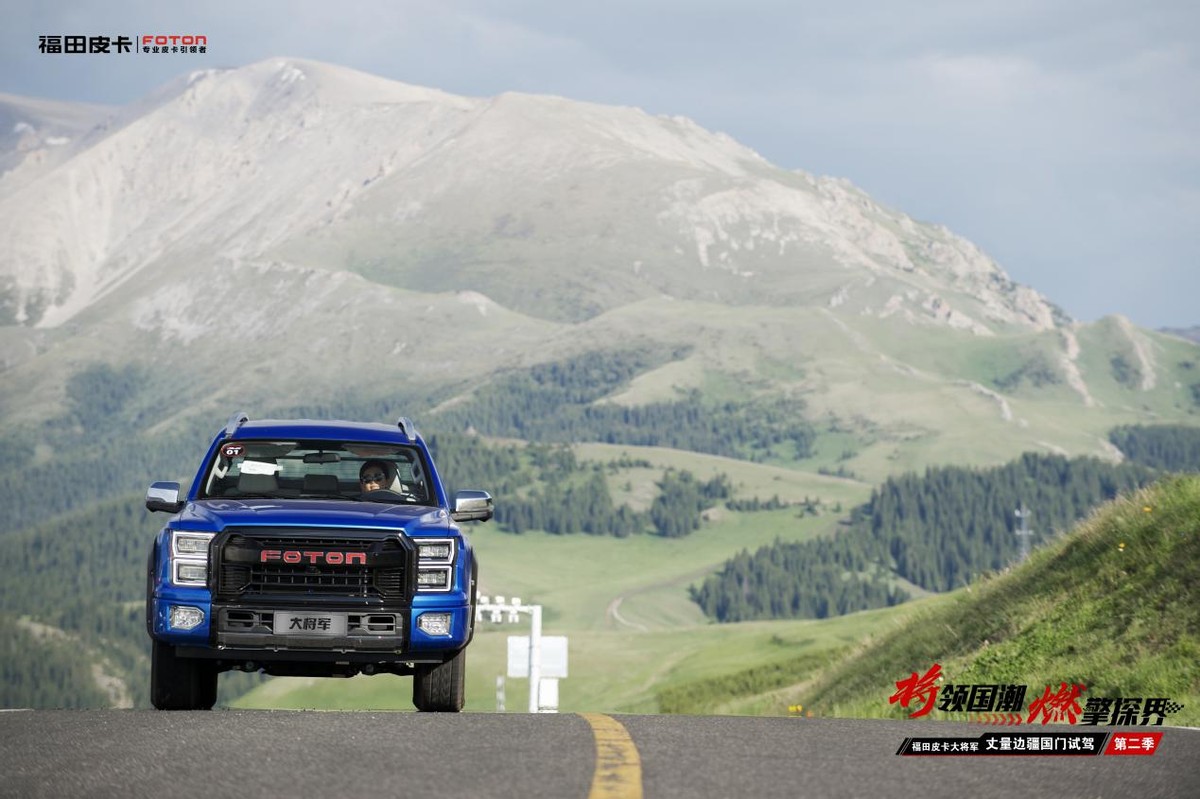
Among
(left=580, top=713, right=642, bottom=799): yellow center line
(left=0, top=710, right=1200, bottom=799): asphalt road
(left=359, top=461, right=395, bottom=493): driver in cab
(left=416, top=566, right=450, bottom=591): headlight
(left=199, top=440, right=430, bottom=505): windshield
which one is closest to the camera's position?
(left=580, top=713, right=642, bottom=799): yellow center line

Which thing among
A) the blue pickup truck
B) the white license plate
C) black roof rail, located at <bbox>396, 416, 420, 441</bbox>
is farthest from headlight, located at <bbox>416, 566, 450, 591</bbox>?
black roof rail, located at <bbox>396, 416, 420, 441</bbox>

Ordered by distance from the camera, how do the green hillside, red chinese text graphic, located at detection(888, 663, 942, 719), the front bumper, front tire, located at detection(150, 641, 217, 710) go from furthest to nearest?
the green hillside → red chinese text graphic, located at detection(888, 663, 942, 719) → front tire, located at detection(150, 641, 217, 710) → the front bumper

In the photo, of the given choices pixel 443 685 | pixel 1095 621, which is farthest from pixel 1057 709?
pixel 1095 621

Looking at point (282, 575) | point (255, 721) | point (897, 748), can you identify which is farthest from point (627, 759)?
point (282, 575)

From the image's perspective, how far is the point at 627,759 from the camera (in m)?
10.2

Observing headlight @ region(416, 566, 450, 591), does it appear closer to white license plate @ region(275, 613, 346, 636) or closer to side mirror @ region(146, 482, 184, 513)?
white license plate @ region(275, 613, 346, 636)

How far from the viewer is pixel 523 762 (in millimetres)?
10000

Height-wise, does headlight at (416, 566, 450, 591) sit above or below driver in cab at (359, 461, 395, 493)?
below

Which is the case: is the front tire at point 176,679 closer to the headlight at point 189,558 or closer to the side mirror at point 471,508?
the headlight at point 189,558

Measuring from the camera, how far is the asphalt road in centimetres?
893

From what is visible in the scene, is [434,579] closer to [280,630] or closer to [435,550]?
[435,550]

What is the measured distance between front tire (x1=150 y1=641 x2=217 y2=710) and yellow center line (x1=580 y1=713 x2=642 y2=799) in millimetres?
3667

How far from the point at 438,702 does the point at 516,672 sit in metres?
26.1

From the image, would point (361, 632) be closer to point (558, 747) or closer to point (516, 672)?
point (558, 747)
